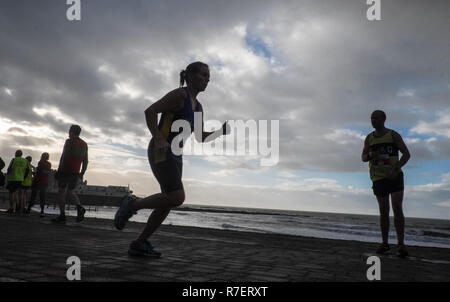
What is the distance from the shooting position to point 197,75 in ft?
11.6

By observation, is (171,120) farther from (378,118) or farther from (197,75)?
(378,118)

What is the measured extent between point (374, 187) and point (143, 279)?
13.9 ft

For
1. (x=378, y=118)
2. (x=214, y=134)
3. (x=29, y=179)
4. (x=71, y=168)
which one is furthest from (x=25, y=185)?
(x=378, y=118)

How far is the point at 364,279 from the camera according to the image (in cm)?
288

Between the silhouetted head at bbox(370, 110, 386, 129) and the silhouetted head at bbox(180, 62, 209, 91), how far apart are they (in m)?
3.13

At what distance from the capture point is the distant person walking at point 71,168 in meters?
7.24

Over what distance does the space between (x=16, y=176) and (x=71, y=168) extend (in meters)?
4.24

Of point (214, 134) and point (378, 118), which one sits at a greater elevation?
point (378, 118)

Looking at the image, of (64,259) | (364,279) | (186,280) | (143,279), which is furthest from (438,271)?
(64,259)

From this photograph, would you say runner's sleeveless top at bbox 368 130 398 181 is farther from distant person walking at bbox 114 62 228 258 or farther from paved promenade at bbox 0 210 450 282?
distant person walking at bbox 114 62 228 258

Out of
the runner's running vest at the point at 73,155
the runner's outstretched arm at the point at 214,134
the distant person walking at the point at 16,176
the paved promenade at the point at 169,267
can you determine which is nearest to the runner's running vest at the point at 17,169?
the distant person walking at the point at 16,176

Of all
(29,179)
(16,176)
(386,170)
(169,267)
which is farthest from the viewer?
(29,179)
